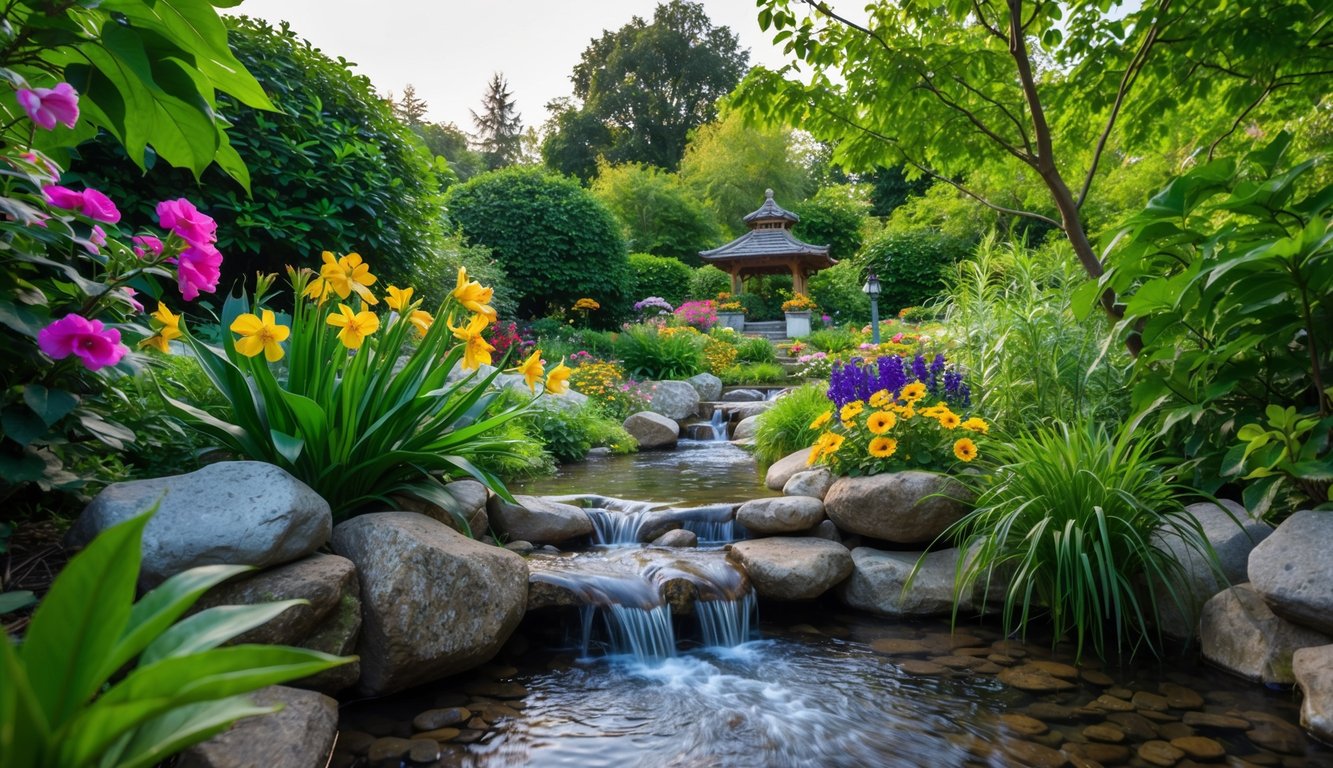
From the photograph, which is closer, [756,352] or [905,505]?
[905,505]

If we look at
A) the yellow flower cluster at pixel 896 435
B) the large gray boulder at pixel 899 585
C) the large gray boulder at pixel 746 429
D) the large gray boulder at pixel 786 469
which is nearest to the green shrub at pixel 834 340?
the large gray boulder at pixel 746 429

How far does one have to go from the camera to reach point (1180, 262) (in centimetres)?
307

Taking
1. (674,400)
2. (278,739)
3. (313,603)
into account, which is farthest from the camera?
(674,400)

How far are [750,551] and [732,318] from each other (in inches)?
623

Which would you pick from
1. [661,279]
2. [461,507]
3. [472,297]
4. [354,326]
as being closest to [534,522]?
[461,507]

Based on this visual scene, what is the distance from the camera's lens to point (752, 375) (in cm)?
1262

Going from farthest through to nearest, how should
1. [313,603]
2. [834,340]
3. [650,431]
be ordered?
[834,340], [650,431], [313,603]

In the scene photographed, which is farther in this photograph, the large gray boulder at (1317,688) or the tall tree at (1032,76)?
the tall tree at (1032,76)

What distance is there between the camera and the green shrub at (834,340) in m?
14.3

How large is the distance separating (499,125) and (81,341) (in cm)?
5159

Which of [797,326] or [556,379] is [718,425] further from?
[797,326]

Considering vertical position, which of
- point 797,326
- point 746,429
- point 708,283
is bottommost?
point 746,429

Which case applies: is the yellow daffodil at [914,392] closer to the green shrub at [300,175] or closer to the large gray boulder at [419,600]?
the large gray boulder at [419,600]

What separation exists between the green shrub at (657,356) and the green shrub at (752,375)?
0.70 metres
